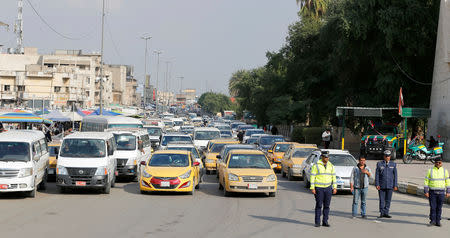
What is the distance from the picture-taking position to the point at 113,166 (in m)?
21.4

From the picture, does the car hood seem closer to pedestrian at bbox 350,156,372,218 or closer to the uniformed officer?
pedestrian at bbox 350,156,372,218

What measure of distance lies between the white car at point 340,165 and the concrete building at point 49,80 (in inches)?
2013

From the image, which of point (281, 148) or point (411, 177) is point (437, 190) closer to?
point (411, 177)

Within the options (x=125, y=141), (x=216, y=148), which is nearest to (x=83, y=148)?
(x=125, y=141)

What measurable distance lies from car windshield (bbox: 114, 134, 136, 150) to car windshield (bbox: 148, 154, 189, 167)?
4597 mm

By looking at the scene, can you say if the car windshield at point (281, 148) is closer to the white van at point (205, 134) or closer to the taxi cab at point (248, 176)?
the white van at point (205, 134)

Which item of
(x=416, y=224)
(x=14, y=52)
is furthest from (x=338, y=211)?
(x=14, y=52)

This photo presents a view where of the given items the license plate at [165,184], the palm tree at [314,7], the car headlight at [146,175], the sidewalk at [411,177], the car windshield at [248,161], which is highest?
the palm tree at [314,7]

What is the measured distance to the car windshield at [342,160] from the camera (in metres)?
21.3

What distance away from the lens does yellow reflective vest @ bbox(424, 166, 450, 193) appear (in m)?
14.1

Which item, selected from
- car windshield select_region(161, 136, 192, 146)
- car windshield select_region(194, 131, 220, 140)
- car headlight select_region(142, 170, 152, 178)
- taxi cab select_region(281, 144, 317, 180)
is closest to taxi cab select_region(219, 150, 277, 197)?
car headlight select_region(142, 170, 152, 178)

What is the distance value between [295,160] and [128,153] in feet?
24.1

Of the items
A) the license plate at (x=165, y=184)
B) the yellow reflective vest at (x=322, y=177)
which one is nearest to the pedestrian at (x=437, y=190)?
the yellow reflective vest at (x=322, y=177)

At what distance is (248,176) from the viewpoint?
61.7ft
